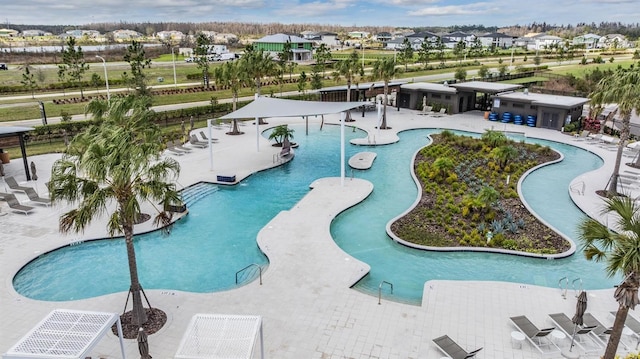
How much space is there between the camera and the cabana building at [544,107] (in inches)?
1560

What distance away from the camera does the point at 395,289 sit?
51.8ft

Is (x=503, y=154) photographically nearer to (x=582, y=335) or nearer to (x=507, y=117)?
(x=582, y=335)

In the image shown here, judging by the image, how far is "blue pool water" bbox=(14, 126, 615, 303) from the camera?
1612cm

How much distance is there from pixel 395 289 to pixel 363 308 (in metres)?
2.17

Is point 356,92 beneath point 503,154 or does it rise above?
above

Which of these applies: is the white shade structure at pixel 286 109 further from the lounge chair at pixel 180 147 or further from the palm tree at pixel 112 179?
the palm tree at pixel 112 179

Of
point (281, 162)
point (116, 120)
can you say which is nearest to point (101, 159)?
point (116, 120)

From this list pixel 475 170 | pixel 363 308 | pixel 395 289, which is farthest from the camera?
pixel 475 170

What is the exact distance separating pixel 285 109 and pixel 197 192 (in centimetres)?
773

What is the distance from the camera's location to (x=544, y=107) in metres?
40.3

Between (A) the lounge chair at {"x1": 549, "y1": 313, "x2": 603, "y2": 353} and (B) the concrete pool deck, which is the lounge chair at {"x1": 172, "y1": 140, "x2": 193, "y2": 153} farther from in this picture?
(A) the lounge chair at {"x1": 549, "y1": 313, "x2": 603, "y2": 353}

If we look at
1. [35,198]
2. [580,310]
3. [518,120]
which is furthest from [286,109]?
[518,120]

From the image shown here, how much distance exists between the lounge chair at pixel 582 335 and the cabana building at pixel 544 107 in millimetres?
31016

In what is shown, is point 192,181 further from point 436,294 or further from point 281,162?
point 436,294
